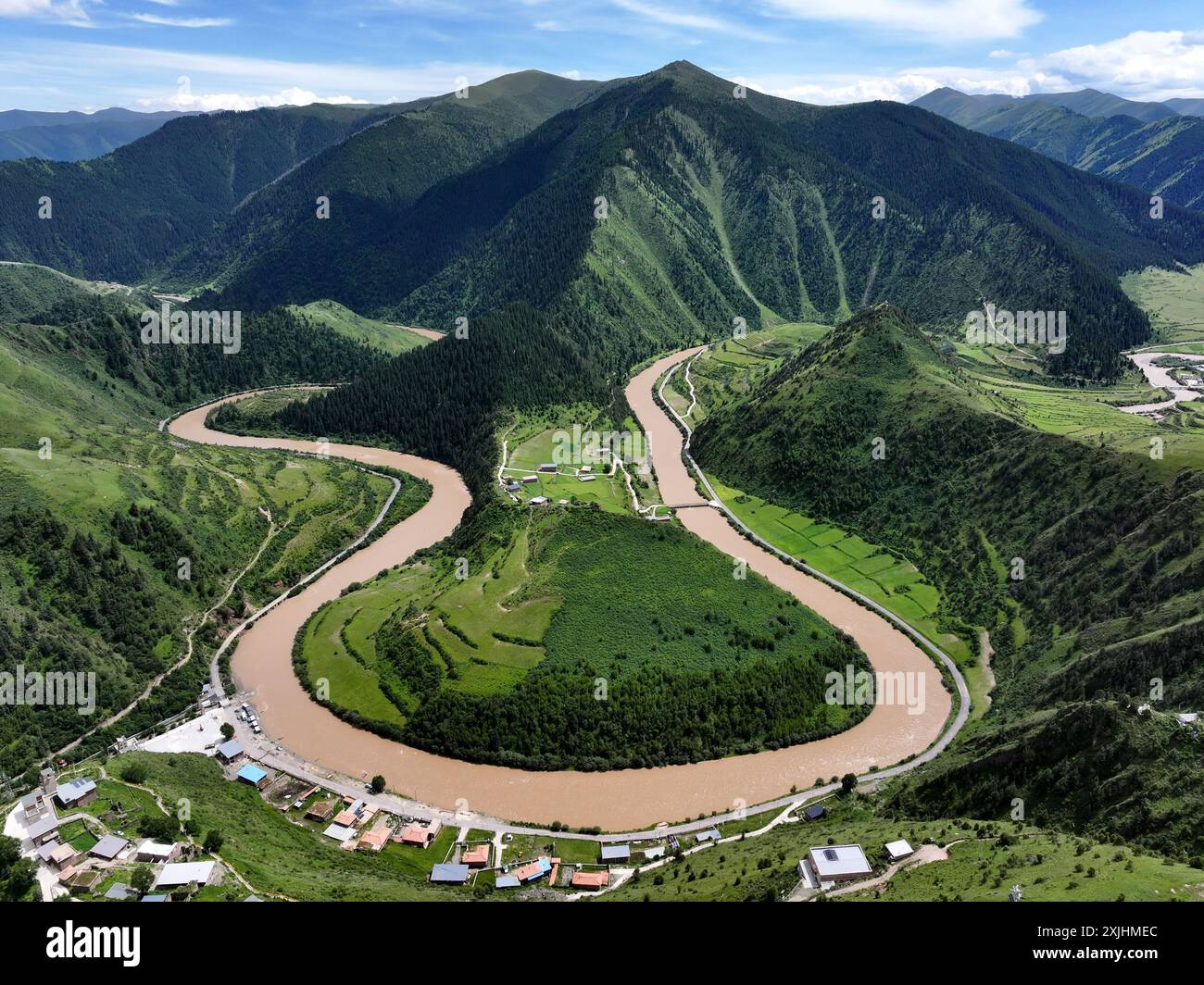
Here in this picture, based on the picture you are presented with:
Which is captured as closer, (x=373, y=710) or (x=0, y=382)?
(x=373, y=710)

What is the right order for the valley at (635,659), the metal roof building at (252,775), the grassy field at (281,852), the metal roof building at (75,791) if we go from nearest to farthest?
the grassy field at (281,852)
the valley at (635,659)
the metal roof building at (75,791)
the metal roof building at (252,775)

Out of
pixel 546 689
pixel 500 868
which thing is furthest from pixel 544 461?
pixel 500 868

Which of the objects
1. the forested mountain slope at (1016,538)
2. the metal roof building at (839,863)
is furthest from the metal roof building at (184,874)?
the forested mountain slope at (1016,538)

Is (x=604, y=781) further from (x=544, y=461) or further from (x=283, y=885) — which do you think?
(x=544, y=461)

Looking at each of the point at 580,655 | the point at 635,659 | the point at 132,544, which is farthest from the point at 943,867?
the point at 132,544

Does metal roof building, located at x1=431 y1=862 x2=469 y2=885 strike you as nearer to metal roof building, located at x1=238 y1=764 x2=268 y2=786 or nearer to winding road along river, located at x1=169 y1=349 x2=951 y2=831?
winding road along river, located at x1=169 y1=349 x2=951 y2=831

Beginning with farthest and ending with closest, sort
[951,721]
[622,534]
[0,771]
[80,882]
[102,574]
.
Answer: [622,534] < [102,574] < [951,721] < [0,771] < [80,882]

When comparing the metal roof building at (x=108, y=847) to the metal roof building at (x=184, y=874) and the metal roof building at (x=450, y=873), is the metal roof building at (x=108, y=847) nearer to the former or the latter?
the metal roof building at (x=184, y=874)
